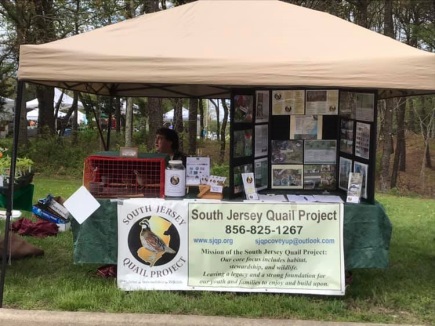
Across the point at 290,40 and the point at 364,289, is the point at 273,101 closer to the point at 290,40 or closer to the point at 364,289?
the point at 290,40

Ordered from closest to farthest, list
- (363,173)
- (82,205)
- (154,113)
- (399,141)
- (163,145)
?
(82,205), (363,173), (163,145), (154,113), (399,141)

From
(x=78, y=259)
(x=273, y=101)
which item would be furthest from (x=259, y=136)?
(x=78, y=259)

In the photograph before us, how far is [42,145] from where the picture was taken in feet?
61.5

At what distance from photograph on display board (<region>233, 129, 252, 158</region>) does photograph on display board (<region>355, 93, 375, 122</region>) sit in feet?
3.51

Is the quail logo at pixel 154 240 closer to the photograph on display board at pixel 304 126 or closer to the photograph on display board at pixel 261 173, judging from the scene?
the photograph on display board at pixel 261 173

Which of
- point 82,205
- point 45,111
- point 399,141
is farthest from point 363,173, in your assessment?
point 399,141

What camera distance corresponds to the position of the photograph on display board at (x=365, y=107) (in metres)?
4.77

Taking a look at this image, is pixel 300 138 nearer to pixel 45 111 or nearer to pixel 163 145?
pixel 163 145

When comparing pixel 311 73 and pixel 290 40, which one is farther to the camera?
pixel 290 40

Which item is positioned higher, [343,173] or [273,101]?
[273,101]

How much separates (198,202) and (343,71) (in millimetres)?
1654

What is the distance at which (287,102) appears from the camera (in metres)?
5.23

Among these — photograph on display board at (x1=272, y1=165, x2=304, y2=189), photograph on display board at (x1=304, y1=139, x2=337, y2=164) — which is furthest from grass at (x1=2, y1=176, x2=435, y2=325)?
photograph on display board at (x1=304, y1=139, x2=337, y2=164)

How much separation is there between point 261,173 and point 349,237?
112 cm
